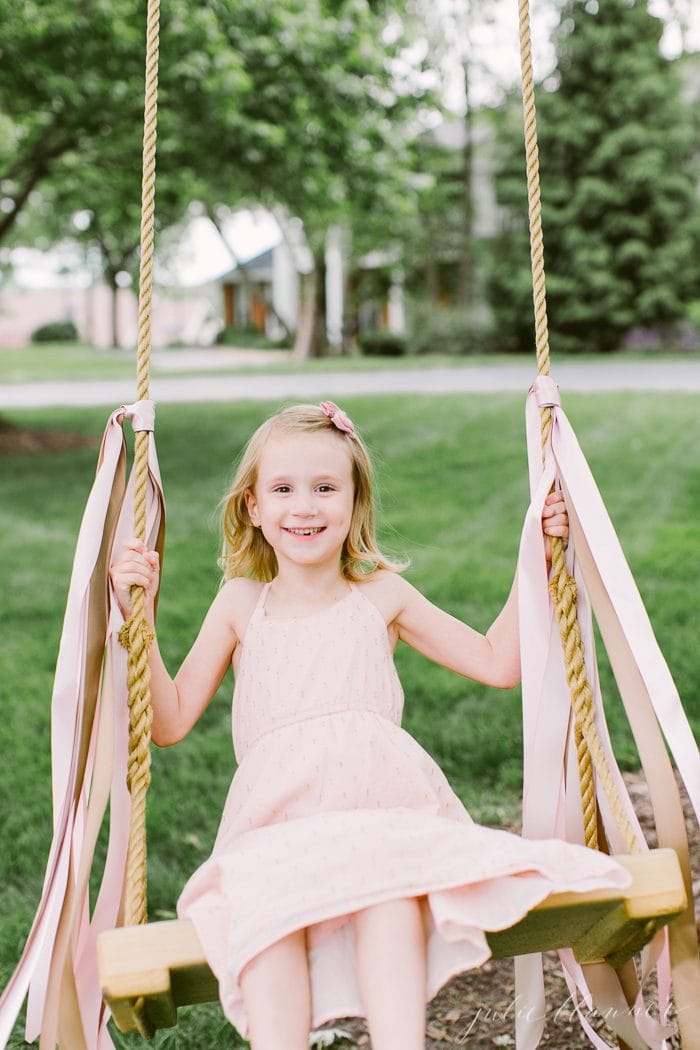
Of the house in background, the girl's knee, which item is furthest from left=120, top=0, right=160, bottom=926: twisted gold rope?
the house in background

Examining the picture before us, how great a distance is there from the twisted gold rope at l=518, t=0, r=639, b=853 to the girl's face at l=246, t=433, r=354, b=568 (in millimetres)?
404

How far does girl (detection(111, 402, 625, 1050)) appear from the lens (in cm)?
181

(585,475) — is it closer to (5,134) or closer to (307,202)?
(307,202)

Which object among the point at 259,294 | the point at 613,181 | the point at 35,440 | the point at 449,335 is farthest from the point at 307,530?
the point at 259,294

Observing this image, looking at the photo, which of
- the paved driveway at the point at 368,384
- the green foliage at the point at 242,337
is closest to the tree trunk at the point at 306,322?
the paved driveway at the point at 368,384

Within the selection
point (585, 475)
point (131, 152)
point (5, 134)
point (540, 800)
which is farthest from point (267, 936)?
point (5, 134)

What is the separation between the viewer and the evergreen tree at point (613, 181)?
25641 mm

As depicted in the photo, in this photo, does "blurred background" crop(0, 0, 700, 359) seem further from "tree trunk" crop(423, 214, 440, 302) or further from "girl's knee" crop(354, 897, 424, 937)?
"girl's knee" crop(354, 897, 424, 937)

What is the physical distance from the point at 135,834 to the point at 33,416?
13.2 meters

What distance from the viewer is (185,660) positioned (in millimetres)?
2344

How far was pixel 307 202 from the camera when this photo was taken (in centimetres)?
1034

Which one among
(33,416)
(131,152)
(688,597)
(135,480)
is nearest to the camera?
(135,480)

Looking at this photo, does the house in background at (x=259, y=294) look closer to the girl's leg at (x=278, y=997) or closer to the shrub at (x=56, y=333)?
the shrub at (x=56, y=333)

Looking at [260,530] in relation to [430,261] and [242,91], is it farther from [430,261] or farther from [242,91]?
[430,261]
